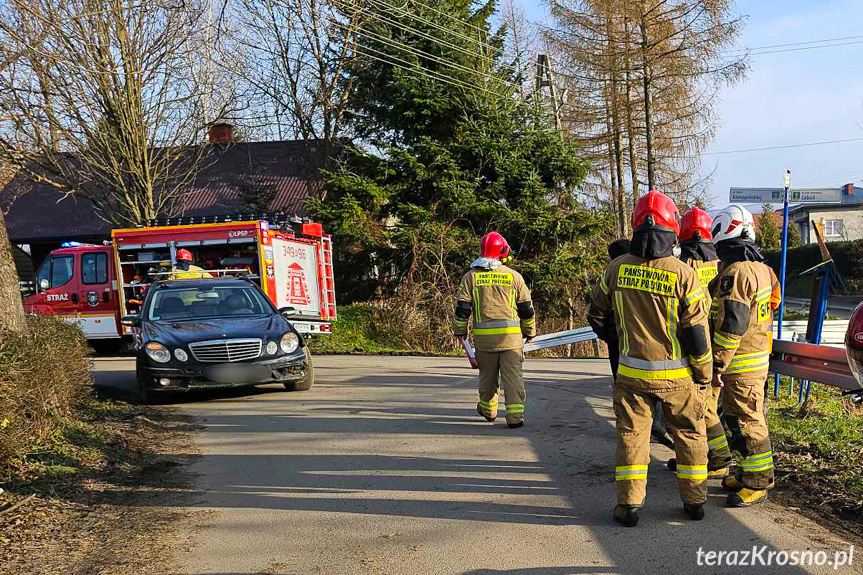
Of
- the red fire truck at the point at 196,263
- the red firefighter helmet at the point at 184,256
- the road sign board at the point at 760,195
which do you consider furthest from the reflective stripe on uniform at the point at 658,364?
the red firefighter helmet at the point at 184,256

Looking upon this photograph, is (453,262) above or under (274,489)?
above

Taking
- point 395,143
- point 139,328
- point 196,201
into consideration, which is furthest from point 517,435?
point 196,201

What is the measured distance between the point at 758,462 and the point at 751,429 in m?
0.22

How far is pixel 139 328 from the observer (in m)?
11.0

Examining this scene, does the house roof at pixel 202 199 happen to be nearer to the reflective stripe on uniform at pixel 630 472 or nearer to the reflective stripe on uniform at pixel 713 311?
the reflective stripe on uniform at pixel 713 311

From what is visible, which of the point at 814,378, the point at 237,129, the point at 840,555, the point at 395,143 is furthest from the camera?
the point at 237,129

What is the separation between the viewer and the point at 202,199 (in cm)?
3541

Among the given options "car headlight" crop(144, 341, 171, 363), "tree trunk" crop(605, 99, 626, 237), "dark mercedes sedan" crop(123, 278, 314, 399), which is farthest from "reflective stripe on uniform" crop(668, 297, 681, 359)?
"tree trunk" crop(605, 99, 626, 237)

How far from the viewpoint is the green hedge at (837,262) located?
38.8 m

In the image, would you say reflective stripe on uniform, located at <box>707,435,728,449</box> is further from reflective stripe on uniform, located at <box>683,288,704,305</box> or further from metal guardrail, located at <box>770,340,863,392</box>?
reflective stripe on uniform, located at <box>683,288,704,305</box>

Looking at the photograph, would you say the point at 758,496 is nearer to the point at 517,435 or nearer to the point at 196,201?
the point at 517,435

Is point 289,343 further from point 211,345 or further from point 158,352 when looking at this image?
point 158,352

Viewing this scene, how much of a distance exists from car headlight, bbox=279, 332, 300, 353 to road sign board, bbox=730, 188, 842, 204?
220 inches

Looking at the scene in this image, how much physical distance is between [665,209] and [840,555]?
2.17m
